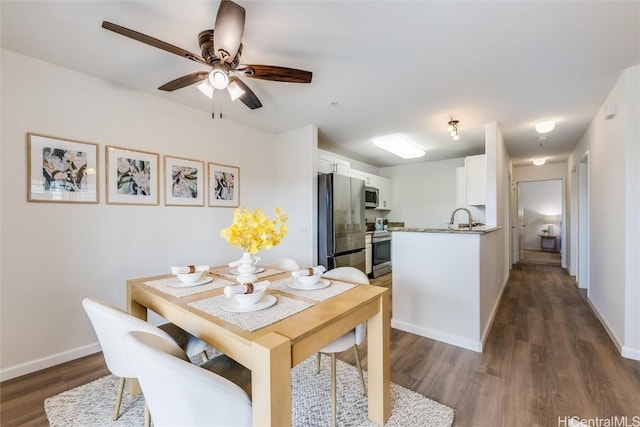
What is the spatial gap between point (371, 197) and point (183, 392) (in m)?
4.78

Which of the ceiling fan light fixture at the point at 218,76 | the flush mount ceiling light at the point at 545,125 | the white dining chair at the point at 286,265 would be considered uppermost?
the flush mount ceiling light at the point at 545,125

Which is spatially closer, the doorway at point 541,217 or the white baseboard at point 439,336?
the white baseboard at point 439,336

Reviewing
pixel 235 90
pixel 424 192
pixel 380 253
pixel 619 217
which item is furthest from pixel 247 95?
pixel 424 192

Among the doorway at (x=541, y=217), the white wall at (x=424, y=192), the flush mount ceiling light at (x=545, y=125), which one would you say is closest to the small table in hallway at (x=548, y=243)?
the doorway at (x=541, y=217)

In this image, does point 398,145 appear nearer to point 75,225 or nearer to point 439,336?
point 439,336

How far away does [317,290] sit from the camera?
1.54 meters

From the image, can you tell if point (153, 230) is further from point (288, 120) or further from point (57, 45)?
point (288, 120)

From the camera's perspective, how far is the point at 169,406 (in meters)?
0.87

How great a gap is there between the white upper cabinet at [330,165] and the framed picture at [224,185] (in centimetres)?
129

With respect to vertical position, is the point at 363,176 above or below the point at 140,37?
below

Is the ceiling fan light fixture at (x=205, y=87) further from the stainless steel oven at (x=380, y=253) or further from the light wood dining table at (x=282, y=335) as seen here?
the stainless steel oven at (x=380, y=253)

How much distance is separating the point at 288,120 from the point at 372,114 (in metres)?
1.02

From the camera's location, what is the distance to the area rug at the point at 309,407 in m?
1.53

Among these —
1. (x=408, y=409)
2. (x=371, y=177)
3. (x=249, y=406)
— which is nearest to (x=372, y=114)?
(x=371, y=177)
